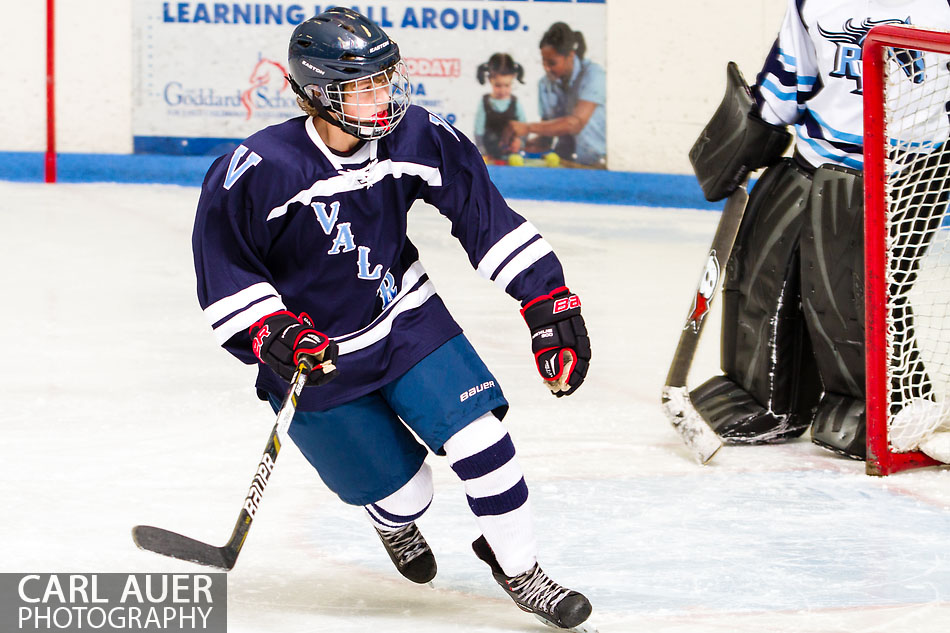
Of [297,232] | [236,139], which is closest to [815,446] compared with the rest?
[297,232]

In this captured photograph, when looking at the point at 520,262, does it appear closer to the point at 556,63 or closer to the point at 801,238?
the point at 801,238

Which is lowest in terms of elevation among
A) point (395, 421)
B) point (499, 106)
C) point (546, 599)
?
point (546, 599)

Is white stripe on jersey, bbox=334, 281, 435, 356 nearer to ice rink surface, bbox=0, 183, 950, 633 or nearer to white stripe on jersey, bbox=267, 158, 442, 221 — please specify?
white stripe on jersey, bbox=267, 158, 442, 221

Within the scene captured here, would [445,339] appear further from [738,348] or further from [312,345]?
[738,348]

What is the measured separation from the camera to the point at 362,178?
215 cm

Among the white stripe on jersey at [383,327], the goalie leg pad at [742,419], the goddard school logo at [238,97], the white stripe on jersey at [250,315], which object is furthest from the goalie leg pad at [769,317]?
the goddard school logo at [238,97]

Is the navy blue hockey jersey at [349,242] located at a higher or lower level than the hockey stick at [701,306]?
higher

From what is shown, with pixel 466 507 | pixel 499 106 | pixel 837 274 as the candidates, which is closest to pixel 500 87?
pixel 499 106

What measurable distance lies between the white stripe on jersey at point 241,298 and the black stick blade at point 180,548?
318 mm

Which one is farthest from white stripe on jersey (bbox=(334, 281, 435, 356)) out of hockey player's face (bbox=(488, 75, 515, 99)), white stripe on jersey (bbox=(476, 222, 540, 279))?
hockey player's face (bbox=(488, 75, 515, 99))

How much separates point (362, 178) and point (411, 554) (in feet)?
2.03

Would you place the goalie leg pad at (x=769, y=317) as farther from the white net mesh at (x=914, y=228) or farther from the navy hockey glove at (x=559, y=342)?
the navy hockey glove at (x=559, y=342)

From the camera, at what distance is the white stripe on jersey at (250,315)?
2076 mm

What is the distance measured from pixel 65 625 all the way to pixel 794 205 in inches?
74.9
